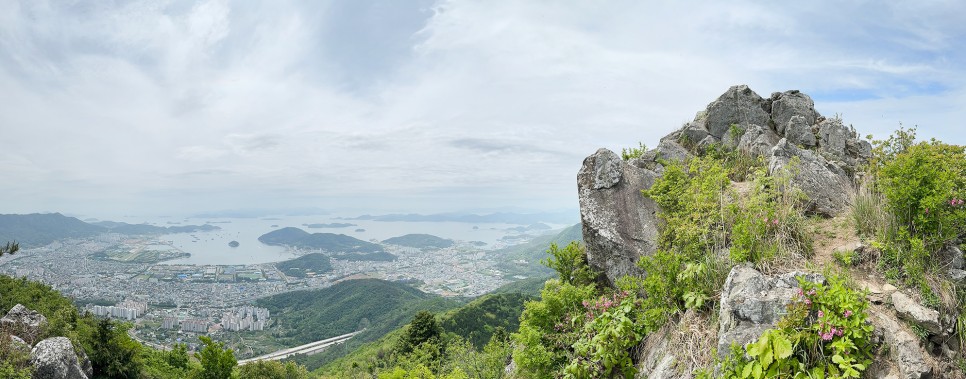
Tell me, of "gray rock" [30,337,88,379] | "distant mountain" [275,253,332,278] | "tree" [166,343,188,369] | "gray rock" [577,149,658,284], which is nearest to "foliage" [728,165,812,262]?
"gray rock" [577,149,658,284]

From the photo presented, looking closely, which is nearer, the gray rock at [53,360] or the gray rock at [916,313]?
the gray rock at [916,313]

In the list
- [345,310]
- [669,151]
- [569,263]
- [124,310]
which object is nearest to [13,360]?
[569,263]

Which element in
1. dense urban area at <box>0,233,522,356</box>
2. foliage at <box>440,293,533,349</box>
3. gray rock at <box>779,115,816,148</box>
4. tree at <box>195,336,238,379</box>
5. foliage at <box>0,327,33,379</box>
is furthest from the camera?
dense urban area at <box>0,233,522,356</box>

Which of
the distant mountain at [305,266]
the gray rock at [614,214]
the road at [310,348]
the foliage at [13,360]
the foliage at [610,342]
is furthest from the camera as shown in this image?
the distant mountain at [305,266]

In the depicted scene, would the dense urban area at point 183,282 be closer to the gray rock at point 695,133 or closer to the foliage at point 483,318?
the foliage at point 483,318

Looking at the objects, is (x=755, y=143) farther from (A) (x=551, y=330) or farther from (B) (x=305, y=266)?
(B) (x=305, y=266)

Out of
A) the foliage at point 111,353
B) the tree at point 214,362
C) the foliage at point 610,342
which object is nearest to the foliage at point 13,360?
the foliage at point 111,353

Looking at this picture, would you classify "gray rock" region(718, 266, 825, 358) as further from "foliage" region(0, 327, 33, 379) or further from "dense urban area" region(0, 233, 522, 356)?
"dense urban area" region(0, 233, 522, 356)
